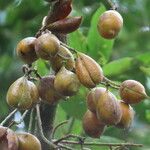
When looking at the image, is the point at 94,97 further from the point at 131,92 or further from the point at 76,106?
the point at 76,106

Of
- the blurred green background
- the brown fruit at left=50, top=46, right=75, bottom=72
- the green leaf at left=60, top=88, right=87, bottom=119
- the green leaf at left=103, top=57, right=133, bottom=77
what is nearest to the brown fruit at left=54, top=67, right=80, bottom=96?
the brown fruit at left=50, top=46, right=75, bottom=72

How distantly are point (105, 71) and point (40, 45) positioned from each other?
0.66m

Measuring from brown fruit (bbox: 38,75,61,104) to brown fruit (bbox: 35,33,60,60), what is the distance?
0.23ft

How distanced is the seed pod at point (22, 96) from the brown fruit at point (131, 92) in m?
0.19

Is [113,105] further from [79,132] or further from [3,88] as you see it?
[3,88]

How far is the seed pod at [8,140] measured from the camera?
1113mm

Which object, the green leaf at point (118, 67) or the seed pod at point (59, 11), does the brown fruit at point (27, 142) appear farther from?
the green leaf at point (118, 67)

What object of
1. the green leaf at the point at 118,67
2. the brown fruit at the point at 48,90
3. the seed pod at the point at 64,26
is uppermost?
the seed pod at the point at 64,26

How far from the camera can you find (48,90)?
3.83 feet

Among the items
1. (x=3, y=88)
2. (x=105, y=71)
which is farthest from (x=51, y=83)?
(x=3, y=88)

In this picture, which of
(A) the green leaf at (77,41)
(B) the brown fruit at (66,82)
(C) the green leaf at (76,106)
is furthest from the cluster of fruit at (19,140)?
(A) the green leaf at (77,41)

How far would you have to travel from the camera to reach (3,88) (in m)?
2.23

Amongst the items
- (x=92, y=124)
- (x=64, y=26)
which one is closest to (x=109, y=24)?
(x=64, y=26)

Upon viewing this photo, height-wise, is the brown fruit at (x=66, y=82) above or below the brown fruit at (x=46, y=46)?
below
